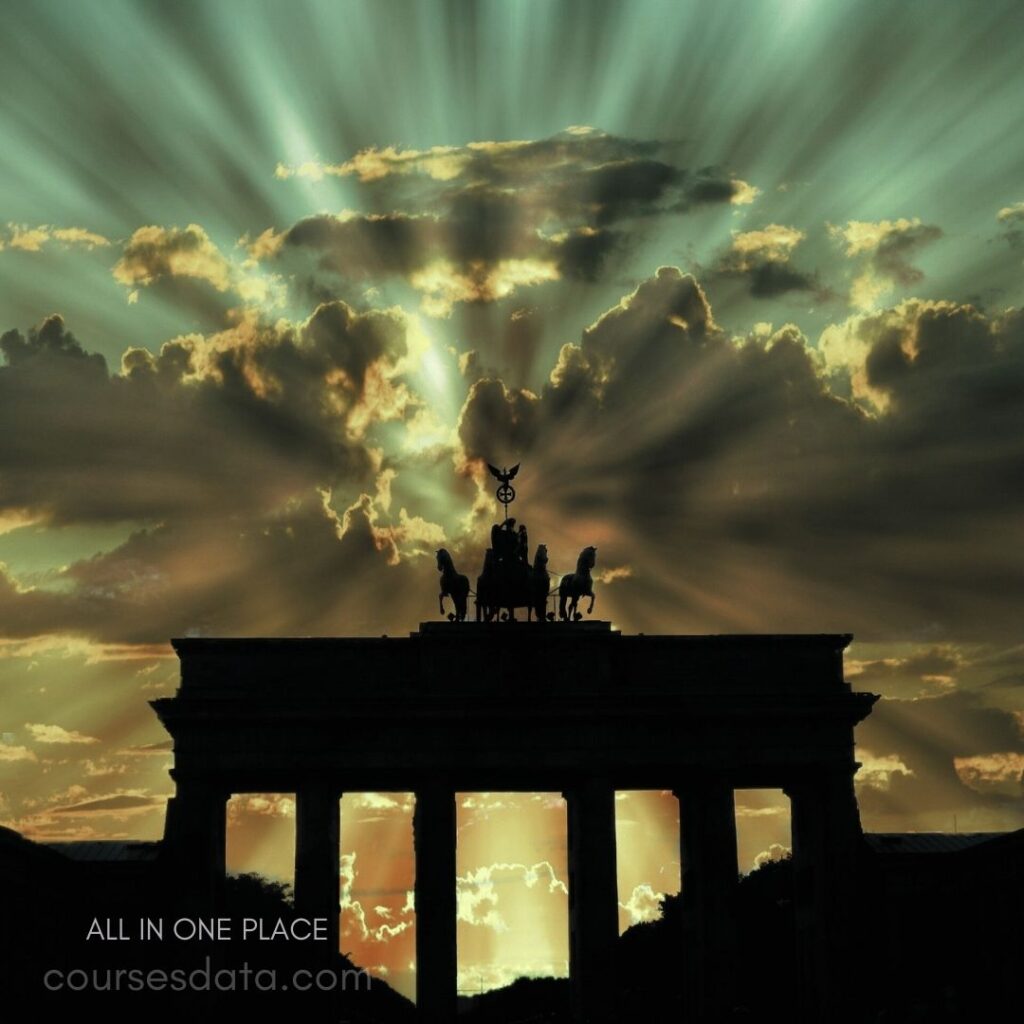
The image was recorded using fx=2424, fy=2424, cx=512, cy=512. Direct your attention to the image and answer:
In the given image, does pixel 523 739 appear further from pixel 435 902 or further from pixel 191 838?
pixel 191 838

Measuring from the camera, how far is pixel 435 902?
95.5 m

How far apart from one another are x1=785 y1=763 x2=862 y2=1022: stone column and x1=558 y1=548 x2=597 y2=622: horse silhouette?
37.7 feet

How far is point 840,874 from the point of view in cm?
9638

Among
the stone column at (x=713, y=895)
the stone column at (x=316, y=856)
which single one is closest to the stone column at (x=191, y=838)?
the stone column at (x=316, y=856)

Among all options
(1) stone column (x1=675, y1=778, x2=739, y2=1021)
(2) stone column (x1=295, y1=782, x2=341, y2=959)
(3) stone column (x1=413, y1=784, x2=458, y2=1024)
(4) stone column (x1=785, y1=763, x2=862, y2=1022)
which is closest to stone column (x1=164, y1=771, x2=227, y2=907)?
(2) stone column (x1=295, y1=782, x2=341, y2=959)

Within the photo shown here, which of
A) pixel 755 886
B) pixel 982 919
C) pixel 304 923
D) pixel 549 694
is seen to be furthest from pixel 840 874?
pixel 755 886

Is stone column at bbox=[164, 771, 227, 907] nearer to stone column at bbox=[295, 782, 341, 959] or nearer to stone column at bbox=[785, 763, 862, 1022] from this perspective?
stone column at bbox=[295, 782, 341, 959]

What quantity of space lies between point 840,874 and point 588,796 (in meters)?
10.5

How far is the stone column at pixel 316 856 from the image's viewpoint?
3775 inches

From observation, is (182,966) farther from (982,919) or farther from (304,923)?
(982,919)

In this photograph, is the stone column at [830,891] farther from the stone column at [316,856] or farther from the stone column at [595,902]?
the stone column at [316,856]

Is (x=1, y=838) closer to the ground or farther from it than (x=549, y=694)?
closer to the ground

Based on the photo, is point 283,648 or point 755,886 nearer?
point 283,648

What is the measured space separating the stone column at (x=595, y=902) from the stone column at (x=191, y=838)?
48.1 feet
